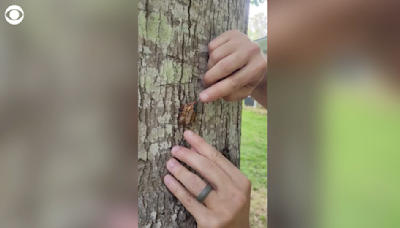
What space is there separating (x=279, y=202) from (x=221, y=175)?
0.13 m

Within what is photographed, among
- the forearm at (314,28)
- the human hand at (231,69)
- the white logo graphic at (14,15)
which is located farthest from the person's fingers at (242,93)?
the white logo graphic at (14,15)

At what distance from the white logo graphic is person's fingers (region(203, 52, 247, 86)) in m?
0.28

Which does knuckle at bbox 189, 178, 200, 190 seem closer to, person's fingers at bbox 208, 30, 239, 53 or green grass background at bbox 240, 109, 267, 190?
green grass background at bbox 240, 109, 267, 190

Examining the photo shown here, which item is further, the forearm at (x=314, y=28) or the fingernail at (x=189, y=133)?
the fingernail at (x=189, y=133)

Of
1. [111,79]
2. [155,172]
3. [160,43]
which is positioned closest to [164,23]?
[160,43]

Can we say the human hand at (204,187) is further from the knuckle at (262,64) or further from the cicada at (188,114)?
the knuckle at (262,64)

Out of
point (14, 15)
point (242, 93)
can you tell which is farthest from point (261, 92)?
point (14, 15)

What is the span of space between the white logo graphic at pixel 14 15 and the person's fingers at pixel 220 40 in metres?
0.29

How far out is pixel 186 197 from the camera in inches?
18.8

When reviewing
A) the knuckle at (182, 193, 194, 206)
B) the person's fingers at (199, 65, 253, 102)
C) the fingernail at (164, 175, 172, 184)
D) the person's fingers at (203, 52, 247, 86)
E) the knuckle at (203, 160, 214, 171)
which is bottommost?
the knuckle at (182, 193, 194, 206)

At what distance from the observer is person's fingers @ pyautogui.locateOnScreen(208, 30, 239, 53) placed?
0.50 meters

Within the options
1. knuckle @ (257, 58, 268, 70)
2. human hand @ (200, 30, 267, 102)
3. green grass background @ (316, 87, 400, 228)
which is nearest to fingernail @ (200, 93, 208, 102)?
human hand @ (200, 30, 267, 102)

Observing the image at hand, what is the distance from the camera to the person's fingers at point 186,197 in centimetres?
47

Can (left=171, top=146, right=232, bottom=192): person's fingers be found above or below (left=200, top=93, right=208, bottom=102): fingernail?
below
